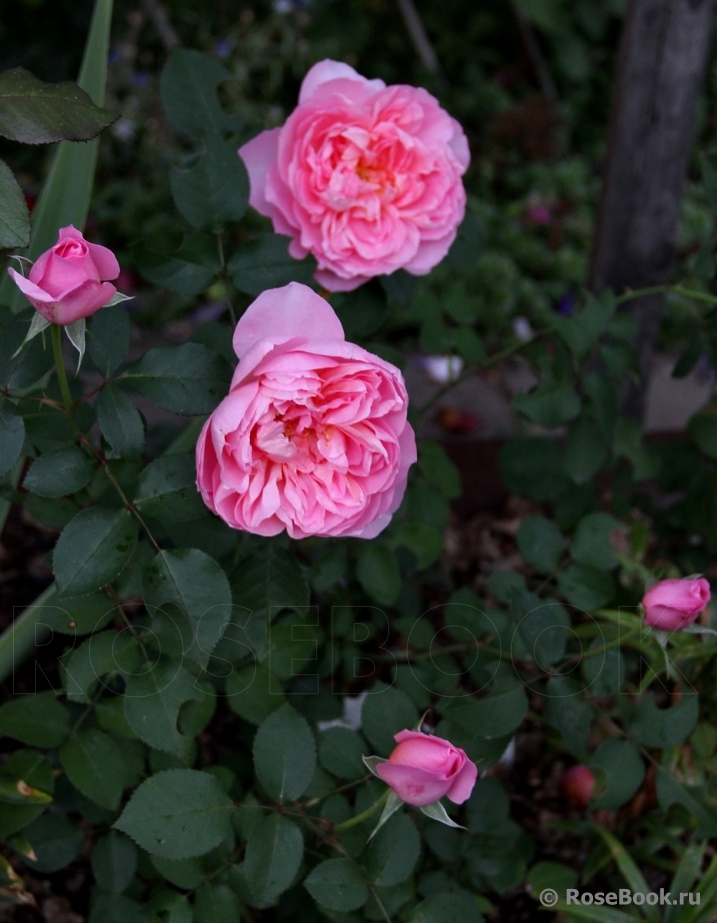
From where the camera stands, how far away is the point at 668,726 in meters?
0.96

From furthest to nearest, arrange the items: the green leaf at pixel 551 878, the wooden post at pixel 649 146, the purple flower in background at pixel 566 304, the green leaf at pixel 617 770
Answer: the purple flower in background at pixel 566 304 < the wooden post at pixel 649 146 < the green leaf at pixel 551 878 < the green leaf at pixel 617 770

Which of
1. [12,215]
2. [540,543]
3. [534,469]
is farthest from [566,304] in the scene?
[12,215]

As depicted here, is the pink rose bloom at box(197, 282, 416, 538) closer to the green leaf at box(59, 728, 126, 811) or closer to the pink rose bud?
the green leaf at box(59, 728, 126, 811)

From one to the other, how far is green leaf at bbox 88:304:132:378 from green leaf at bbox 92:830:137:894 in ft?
1.59

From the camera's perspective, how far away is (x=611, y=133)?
1639 millimetres

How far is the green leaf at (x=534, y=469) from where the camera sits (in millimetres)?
1281

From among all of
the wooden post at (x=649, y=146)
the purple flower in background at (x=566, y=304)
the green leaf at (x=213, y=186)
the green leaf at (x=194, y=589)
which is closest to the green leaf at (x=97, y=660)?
the green leaf at (x=194, y=589)

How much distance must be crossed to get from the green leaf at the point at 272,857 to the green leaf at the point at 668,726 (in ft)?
1.32

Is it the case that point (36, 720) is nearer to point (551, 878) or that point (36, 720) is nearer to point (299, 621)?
point (299, 621)

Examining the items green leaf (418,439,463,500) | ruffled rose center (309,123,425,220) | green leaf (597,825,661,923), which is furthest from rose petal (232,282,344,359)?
green leaf (597,825,661,923)

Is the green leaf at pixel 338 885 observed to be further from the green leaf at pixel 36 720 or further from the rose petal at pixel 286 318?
the rose petal at pixel 286 318

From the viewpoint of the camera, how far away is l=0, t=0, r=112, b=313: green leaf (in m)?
0.98

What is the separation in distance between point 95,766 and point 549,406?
26.4 inches

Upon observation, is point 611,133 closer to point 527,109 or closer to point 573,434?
point 573,434
